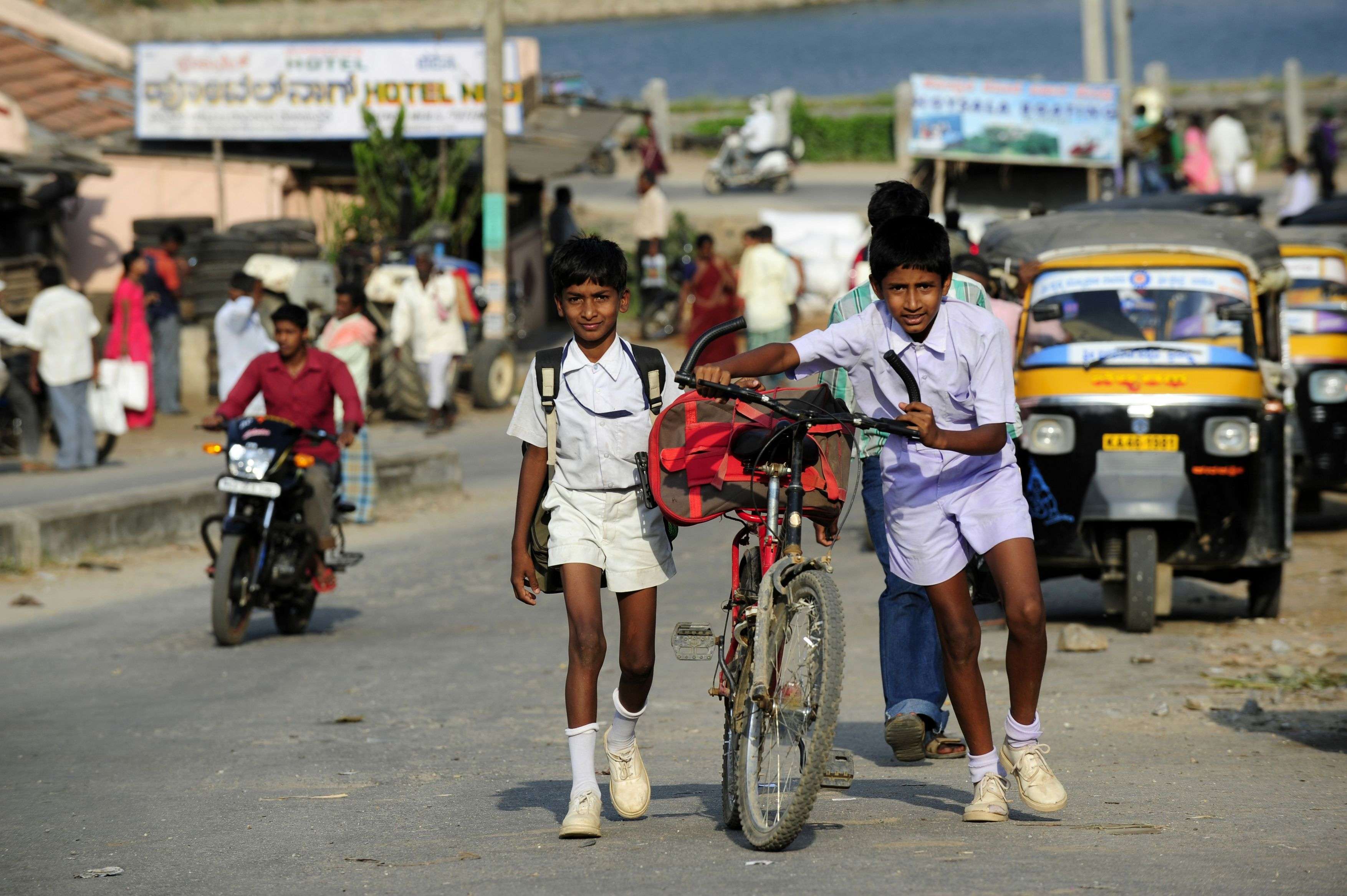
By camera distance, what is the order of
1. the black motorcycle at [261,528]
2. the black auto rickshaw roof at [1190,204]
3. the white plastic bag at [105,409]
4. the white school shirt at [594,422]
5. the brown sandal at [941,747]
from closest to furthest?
the white school shirt at [594,422], the brown sandal at [941,747], the black motorcycle at [261,528], the black auto rickshaw roof at [1190,204], the white plastic bag at [105,409]

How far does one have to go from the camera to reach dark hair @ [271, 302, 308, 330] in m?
9.62

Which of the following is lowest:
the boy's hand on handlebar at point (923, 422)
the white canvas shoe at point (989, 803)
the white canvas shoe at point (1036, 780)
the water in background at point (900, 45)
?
the white canvas shoe at point (989, 803)

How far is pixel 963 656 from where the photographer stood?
5.15 m

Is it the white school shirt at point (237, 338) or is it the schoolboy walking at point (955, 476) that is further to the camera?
the white school shirt at point (237, 338)

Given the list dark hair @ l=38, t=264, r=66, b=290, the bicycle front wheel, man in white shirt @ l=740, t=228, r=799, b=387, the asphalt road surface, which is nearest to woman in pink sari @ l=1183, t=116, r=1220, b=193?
man in white shirt @ l=740, t=228, r=799, b=387

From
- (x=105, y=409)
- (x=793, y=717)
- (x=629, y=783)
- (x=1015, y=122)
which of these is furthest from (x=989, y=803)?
(x=1015, y=122)

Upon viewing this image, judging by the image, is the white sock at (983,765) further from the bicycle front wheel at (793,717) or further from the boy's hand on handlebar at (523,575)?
the boy's hand on handlebar at (523,575)

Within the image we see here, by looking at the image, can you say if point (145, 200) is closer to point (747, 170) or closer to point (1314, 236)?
point (747, 170)

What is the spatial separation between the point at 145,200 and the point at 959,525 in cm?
2156

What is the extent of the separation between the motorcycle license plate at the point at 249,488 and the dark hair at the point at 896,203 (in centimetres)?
434

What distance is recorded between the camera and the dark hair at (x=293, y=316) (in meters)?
9.62

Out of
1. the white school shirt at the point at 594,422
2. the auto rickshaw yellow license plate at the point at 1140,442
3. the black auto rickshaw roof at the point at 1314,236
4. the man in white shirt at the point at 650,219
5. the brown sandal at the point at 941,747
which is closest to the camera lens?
the white school shirt at the point at 594,422

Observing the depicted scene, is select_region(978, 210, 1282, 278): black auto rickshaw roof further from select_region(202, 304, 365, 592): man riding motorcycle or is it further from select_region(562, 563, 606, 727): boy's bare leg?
select_region(562, 563, 606, 727): boy's bare leg

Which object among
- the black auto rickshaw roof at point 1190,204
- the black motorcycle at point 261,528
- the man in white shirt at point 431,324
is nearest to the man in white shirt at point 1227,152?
the black auto rickshaw roof at point 1190,204
